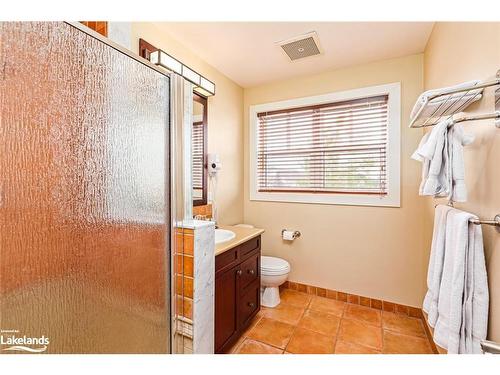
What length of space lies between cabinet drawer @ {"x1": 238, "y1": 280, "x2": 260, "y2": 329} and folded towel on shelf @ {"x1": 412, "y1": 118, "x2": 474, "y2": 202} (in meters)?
1.43

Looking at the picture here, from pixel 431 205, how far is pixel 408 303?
999 mm

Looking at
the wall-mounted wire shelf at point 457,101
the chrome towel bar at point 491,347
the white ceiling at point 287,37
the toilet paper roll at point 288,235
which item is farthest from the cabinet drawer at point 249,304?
the white ceiling at point 287,37

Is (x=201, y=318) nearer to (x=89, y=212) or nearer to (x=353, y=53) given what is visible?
(x=89, y=212)

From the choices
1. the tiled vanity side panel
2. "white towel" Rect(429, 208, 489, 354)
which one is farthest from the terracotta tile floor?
"white towel" Rect(429, 208, 489, 354)

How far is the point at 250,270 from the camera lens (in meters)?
1.91

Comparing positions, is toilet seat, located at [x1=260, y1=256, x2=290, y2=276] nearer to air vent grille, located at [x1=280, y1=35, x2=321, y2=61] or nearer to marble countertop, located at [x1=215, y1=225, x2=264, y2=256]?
marble countertop, located at [x1=215, y1=225, x2=264, y2=256]

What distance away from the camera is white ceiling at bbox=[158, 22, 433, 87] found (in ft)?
5.57

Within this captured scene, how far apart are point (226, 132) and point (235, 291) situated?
1.61m

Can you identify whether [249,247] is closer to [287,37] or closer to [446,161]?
[446,161]

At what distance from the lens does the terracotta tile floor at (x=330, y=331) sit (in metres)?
1.71

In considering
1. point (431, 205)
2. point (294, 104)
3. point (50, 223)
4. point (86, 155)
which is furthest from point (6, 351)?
point (294, 104)

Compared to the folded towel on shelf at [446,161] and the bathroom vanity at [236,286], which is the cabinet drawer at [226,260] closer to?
the bathroom vanity at [236,286]

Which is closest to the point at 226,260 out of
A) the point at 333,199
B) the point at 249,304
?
the point at 249,304

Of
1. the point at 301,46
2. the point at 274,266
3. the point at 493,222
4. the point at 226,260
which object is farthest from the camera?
the point at 274,266
